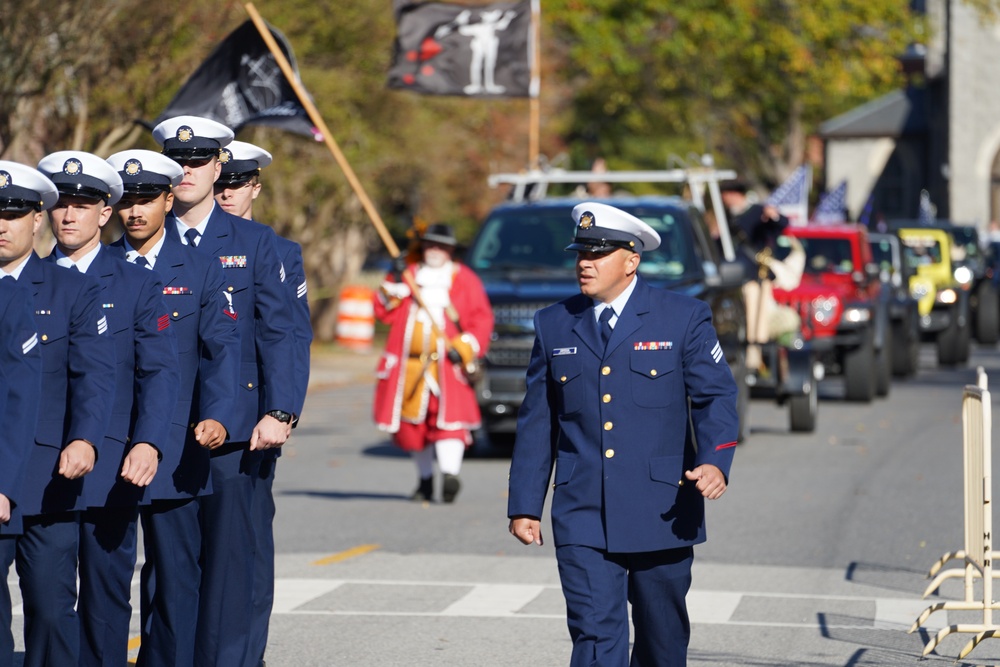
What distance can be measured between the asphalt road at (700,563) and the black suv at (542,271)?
844 millimetres

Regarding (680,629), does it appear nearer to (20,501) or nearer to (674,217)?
(20,501)

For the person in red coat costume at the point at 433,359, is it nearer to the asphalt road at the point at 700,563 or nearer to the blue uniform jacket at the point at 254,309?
the asphalt road at the point at 700,563

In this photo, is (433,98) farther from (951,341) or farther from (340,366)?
(951,341)

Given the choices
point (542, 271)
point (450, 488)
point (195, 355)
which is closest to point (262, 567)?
point (195, 355)

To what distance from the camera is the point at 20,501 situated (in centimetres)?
568

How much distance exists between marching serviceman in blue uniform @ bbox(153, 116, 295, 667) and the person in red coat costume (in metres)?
5.89

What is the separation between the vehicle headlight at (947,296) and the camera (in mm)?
28656

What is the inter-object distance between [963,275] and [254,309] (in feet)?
81.0

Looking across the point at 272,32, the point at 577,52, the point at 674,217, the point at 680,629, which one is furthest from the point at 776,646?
the point at 577,52

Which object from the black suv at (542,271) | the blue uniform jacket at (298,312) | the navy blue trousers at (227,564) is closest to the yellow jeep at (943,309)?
the black suv at (542,271)

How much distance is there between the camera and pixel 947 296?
28766 millimetres

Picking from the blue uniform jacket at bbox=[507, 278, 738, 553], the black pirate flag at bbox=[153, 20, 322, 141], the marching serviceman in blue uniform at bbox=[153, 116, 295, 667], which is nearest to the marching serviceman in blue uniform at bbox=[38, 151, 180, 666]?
the marching serviceman in blue uniform at bbox=[153, 116, 295, 667]

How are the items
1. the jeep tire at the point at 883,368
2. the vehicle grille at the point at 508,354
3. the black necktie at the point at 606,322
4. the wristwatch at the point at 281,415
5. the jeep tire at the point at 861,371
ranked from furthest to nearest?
the jeep tire at the point at 883,368, the jeep tire at the point at 861,371, the vehicle grille at the point at 508,354, the wristwatch at the point at 281,415, the black necktie at the point at 606,322

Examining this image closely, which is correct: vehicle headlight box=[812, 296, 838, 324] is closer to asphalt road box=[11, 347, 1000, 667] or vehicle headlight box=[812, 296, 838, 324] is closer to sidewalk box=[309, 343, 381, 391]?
asphalt road box=[11, 347, 1000, 667]
